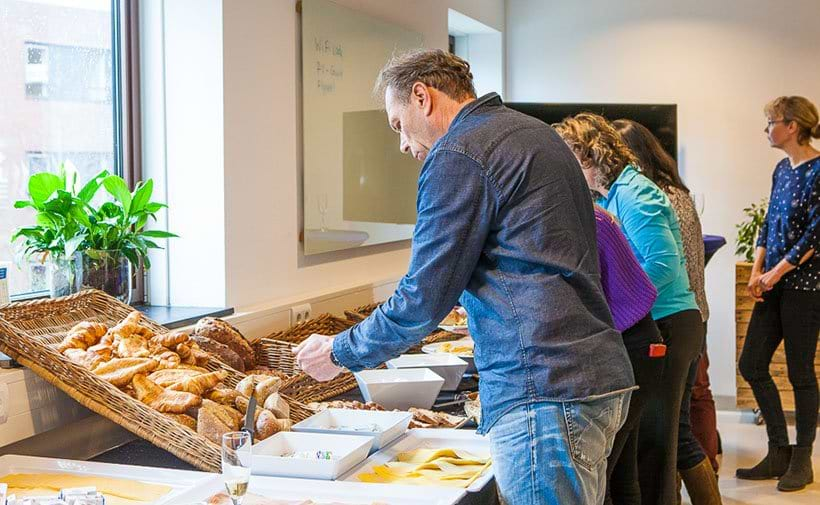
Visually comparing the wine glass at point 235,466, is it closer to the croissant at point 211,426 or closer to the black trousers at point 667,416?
the croissant at point 211,426

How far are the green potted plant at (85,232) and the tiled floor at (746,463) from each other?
2.79m

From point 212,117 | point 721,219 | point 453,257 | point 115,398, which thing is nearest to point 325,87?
point 212,117

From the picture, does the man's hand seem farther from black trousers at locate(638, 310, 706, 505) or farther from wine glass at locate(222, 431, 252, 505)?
black trousers at locate(638, 310, 706, 505)

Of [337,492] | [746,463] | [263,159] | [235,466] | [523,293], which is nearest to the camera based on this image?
[235,466]

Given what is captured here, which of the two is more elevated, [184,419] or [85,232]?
[85,232]

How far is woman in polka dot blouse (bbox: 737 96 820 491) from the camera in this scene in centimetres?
451

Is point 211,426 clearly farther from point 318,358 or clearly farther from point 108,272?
point 108,272

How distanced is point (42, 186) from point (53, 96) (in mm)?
404

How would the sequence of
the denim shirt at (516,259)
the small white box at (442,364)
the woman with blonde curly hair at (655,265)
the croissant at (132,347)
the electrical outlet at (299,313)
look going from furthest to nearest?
the electrical outlet at (299,313) < the woman with blonde curly hair at (655,265) < the small white box at (442,364) < the croissant at (132,347) < the denim shirt at (516,259)

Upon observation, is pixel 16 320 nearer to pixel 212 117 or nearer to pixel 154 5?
pixel 212 117

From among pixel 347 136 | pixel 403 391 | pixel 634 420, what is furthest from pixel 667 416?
pixel 347 136

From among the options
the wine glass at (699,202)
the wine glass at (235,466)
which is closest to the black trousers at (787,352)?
the wine glass at (699,202)

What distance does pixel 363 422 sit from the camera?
7.57 feet

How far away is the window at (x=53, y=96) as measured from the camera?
279 centimetres
